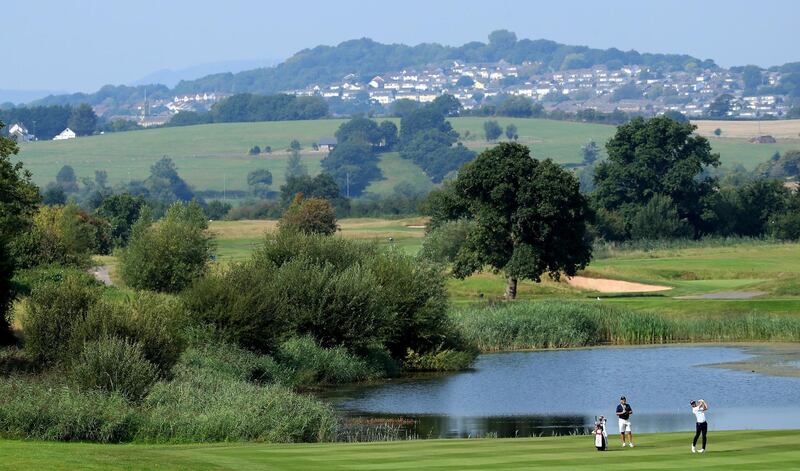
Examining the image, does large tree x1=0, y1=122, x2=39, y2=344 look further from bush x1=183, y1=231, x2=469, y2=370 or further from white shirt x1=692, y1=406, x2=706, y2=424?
white shirt x1=692, y1=406, x2=706, y2=424

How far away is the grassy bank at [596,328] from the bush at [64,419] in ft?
108

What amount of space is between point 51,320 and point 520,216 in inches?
→ 1527

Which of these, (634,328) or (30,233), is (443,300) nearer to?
(634,328)

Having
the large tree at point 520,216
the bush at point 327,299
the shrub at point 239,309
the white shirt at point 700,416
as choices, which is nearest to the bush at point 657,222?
the large tree at point 520,216

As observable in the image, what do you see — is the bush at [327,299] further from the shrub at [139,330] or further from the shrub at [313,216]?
the shrub at [313,216]

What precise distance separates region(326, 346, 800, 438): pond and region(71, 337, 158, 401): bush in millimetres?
8052

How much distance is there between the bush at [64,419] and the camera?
39.7 metres

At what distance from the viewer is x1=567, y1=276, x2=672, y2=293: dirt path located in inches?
3718

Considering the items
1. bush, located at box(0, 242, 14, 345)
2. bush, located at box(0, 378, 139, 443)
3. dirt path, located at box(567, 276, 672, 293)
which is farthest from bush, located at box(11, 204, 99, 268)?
dirt path, located at box(567, 276, 672, 293)

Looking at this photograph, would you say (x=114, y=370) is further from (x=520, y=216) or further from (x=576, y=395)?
(x=520, y=216)


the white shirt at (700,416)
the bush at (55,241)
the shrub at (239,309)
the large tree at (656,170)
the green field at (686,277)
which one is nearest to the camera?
the white shirt at (700,416)

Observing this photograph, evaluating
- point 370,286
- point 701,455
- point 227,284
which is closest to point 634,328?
point 370,286

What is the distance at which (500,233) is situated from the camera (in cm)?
8712

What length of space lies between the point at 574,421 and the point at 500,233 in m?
39.1
